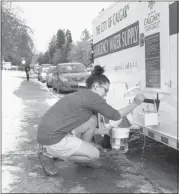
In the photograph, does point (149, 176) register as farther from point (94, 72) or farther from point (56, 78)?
point (56, 78)

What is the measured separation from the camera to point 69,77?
18078 millimetres

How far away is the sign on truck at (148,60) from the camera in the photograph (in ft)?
14.4

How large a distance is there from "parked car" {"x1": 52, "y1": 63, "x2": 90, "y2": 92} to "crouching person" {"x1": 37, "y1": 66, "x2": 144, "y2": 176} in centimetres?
1198

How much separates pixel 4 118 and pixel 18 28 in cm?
2925

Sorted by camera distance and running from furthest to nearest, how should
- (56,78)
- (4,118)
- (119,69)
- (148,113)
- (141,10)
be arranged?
(56,78) < (4,118) < (119,69) < (141,10) < (148,113)

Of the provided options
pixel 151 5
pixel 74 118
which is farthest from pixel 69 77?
pixel 74 118

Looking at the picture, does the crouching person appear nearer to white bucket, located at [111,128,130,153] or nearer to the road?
the road

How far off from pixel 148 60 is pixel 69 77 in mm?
13163

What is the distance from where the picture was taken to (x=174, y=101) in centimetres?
434

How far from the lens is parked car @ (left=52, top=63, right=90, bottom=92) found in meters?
17.8

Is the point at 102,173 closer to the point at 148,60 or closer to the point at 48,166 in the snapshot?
the point at 48,166

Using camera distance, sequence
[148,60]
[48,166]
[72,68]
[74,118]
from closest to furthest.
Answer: [74,118]
[48,166]
[148,60]
[72,68]

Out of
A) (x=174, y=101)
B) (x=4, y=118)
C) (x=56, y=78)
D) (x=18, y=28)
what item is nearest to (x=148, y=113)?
(x=174, y=101)

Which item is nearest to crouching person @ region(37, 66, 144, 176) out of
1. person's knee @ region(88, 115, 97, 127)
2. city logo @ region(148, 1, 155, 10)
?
person's knee @ region(88, 115, 97, 127)
